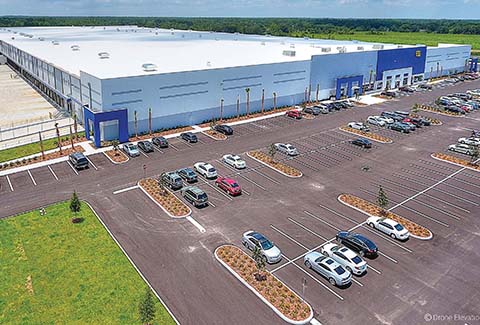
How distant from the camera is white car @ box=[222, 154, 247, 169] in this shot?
150ft

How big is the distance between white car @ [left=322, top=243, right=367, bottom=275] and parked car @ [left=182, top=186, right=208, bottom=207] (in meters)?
12.0

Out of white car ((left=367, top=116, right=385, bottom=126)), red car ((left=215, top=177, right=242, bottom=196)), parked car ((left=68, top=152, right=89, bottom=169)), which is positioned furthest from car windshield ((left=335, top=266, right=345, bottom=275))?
white car ((left=367, top=116, right=385, bottom=126))

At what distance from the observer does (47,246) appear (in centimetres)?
3062

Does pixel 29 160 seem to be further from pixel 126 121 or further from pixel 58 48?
pixel 58 48

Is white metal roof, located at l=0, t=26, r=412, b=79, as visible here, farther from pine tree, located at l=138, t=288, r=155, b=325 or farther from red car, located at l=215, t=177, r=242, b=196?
pine tree, located at l=138, t=288, r=155, b=325

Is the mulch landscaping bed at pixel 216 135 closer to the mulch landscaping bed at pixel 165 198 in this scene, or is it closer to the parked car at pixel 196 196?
the mulch landscaping bed at pixel 165 198

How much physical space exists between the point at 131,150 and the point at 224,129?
14.6 m

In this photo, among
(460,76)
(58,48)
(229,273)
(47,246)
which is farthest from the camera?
(460,76)

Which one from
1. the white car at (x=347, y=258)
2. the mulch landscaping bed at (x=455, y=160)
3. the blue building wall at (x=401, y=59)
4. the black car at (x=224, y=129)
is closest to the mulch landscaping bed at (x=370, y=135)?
the mulch landscaping bed at (x=455, y=160)

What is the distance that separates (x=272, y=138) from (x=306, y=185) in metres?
16.5

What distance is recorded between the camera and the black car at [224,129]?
5822 cm

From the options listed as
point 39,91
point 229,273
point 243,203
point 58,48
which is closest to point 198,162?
point 243,203

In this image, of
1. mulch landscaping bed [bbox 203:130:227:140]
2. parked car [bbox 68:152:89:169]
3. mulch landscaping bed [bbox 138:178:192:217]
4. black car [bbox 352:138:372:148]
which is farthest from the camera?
mulch landscaping bed [bbox 203:130:227:140]

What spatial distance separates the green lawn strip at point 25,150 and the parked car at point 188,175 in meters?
20.5
